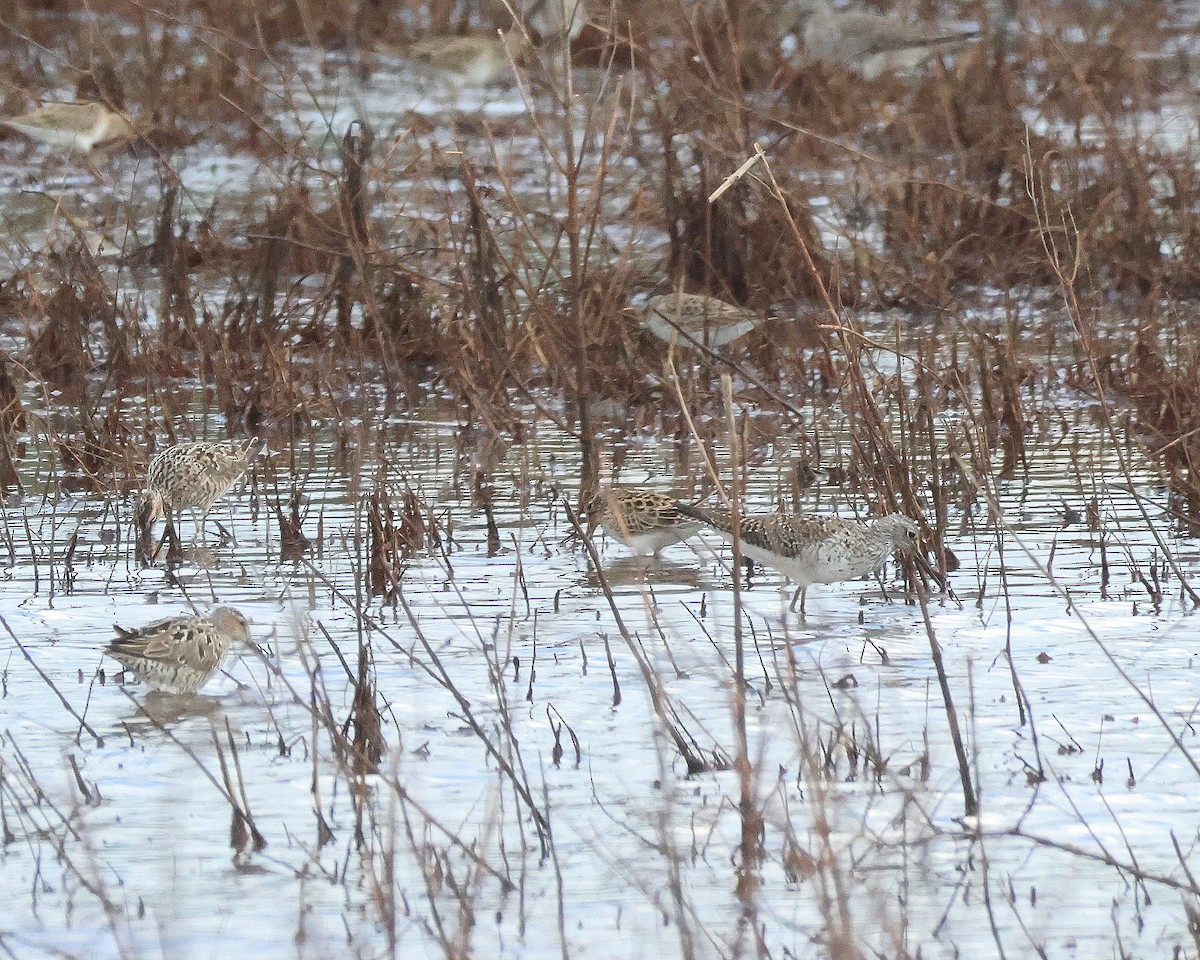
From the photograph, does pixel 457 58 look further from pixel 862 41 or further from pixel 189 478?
pixel 189 478

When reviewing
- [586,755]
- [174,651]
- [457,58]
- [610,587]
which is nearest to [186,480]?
[610,587]

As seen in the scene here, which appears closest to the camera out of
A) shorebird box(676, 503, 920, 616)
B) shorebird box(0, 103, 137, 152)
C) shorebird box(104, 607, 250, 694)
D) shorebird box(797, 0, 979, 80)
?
shorebird box(104, 607, 250, 694)

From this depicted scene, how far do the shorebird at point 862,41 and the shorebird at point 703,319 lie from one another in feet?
20.1

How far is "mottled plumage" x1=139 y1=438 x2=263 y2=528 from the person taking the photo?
20.1 feet

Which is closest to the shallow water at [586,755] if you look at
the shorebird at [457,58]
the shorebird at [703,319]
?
the shorebird at [703,319]

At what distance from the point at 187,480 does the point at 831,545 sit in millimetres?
1913

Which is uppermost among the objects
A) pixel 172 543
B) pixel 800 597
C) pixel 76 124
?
pixel 76 124

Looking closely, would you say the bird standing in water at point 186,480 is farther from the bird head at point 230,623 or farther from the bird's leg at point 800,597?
Result: the bird's leg at point 800,597

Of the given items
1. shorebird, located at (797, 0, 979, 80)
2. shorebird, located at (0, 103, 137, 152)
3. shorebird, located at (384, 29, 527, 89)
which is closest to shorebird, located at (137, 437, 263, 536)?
shorebird, located at (0, 103, 137, 152)

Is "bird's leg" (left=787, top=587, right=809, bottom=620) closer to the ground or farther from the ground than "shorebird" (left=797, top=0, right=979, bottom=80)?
closer to the ground

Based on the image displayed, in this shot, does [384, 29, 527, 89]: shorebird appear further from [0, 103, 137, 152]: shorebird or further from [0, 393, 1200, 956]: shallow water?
[0, 393, 1200, 956]: shallow water

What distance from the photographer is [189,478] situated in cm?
623

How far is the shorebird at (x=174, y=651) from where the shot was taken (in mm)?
4586

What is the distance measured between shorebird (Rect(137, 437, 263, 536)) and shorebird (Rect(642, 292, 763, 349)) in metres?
2.10
